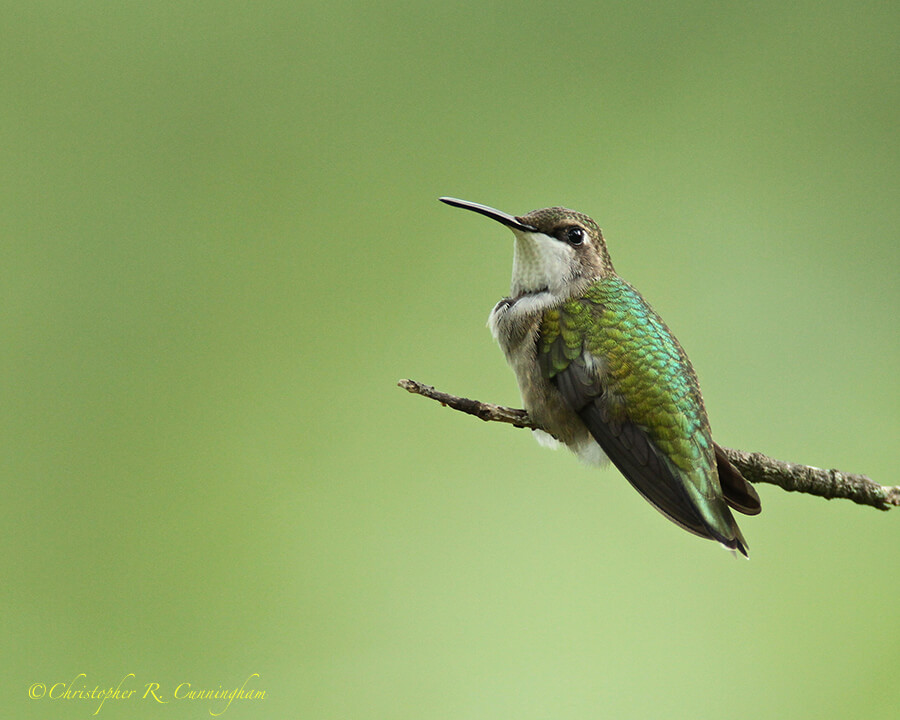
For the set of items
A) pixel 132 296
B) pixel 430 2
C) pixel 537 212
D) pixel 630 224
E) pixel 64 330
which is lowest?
pixel 64 330

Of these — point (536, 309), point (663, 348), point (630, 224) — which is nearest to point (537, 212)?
point (536, 309)

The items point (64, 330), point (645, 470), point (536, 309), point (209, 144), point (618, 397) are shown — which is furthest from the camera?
point (209, 144)

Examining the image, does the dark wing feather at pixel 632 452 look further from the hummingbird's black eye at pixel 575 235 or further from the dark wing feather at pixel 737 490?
the hummingbird's black eye at pixel 575 235

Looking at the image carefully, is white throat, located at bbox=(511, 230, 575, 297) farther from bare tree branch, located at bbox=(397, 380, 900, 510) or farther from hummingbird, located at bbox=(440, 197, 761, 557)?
bare tree branch, located at bbox=(397, 380, 900, 510)

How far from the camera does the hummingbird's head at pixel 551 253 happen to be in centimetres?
181

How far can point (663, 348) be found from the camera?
1598 millimetres

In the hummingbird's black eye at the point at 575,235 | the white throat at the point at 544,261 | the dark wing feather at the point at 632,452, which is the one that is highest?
the hummingbird's black eye at the point at 575,235

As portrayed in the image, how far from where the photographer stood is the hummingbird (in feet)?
4.65

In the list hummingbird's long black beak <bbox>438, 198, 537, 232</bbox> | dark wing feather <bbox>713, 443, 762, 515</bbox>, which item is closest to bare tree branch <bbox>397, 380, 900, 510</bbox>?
dark wing feather <bbox>713, 443, 762, 515</bbox>

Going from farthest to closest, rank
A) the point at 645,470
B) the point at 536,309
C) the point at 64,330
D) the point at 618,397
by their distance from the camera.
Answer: the point at 64,330 < the point at 536,309 < the point at 618,397 < the point at 645,470

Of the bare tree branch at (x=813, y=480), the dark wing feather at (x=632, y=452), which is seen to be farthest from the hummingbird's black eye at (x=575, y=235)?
the bare tree branch at (x=813, y=480)

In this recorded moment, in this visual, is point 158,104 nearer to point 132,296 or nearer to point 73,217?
point 73,217

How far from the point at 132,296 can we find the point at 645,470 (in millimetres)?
2602

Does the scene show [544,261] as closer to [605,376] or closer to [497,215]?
[497,215]
